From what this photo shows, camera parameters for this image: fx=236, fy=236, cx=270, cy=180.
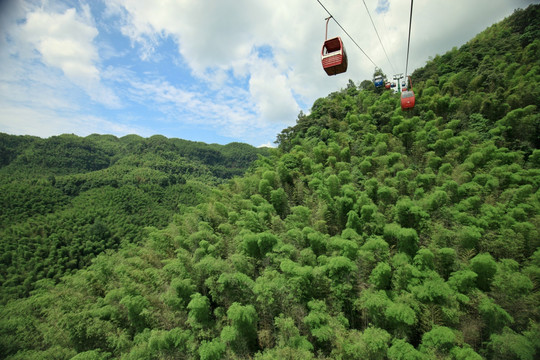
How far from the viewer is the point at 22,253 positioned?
40594 mm

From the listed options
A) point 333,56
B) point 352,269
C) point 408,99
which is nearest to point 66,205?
point 352,269

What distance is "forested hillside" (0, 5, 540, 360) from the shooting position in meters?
11.8

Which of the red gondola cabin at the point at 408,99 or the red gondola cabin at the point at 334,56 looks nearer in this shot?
the red gondola cabin at the point at 334,56

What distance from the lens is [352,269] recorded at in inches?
540

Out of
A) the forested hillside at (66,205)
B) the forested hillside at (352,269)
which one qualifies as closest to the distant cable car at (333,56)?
the forested hillside at (352,269)

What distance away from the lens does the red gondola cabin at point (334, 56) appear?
943cm

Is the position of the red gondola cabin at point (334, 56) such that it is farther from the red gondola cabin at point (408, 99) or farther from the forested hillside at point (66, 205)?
the forested hillside at point (66, 205)

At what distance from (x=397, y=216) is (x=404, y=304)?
7.76m

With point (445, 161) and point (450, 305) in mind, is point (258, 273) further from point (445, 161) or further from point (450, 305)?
point (445, 161)

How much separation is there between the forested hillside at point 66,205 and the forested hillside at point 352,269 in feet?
43.8

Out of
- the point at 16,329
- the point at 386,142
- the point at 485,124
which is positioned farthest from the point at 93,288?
the point at 485,124

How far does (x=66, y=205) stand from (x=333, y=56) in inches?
2779

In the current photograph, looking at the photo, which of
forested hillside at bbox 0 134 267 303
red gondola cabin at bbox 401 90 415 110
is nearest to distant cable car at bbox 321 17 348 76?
red gondola cabin at bbox 401 90 415 110

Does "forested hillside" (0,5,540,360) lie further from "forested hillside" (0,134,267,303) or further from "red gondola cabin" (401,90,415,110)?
"forested hillside" (0,134,267,303)
